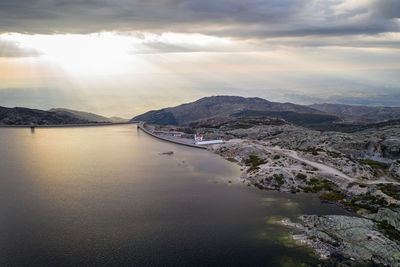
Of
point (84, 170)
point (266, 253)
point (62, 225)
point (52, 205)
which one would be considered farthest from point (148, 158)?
point (266, 253)

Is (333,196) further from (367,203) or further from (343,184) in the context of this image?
(343,184)

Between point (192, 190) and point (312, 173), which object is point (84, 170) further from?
point (312, 173)

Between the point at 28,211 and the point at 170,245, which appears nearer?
the point at 170,245

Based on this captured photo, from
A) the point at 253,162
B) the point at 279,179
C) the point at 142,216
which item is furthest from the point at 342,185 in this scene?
the point at 142,216

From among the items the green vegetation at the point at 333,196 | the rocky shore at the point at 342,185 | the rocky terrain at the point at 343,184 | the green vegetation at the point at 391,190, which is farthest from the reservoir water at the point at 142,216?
the green vegetation at the point at 391,190

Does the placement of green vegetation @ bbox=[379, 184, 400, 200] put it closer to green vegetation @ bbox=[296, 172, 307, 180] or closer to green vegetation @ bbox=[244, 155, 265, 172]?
green vegetation @ bbox=[296, 172, 307, 180]

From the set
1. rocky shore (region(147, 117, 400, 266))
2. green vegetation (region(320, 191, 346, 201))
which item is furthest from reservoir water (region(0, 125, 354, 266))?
rocky shore (region(147, 117, 400, 266))

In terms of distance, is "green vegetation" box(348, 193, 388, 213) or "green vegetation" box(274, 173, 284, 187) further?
"green vegetation" box(274, 173, 284, 187)
